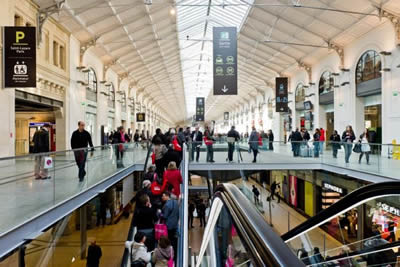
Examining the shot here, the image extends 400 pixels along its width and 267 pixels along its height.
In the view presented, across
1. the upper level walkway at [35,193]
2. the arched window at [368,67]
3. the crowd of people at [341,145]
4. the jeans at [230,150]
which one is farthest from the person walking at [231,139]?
the arched window at [368,67]

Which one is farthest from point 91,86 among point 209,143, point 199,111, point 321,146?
point 199,111

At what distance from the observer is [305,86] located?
2953 cm

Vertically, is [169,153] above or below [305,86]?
below

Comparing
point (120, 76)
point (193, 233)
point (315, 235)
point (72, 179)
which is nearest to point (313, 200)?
point (193, 233)

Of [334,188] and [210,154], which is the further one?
[334,188]

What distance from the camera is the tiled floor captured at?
5656mm

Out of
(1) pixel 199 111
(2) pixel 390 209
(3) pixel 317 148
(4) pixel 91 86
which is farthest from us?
(1) pixel 199 111

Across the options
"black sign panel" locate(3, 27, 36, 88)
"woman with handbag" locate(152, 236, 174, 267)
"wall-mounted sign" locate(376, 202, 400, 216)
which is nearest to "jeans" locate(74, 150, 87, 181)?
"woman with handbag" locate(152, 236, 174, 267)

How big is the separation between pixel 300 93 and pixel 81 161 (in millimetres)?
26649

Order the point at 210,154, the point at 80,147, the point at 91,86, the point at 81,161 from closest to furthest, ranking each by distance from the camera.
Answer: the point at 81,161, the point at 80,147, the point at 210,154, the point at 91,86

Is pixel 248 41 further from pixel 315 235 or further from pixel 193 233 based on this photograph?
pixel 315 235

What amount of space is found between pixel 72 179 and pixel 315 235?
616 centimetres

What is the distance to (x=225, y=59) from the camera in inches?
Answer: 667

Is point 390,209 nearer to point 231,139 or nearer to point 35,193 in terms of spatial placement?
point 35,193
